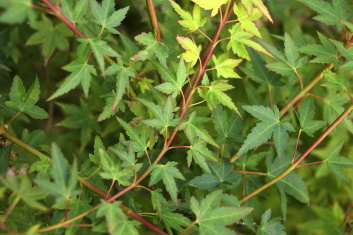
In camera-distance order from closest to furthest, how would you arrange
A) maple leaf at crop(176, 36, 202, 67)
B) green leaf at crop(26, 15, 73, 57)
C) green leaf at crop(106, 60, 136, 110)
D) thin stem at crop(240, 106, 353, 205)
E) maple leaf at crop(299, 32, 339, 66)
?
1. green leaf at crop(106, 60, 136, 110)
2. maple leaf at crop(176, 36, 202, 67)
3. thin stem at crop(240, 106, 353, 205)
4. maple leaf at crop(299, 32, 339, 66)
5. green leaf at crop(26, 15, 73, 57)

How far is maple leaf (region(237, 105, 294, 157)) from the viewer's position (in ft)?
5.12

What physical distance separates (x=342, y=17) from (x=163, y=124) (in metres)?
0.96

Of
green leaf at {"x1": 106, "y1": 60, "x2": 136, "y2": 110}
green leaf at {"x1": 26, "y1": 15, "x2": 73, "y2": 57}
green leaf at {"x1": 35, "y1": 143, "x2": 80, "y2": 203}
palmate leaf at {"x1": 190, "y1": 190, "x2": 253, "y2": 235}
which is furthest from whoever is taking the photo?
green leaf at {"x1": 26, "y1": 15, "x2": 73, "y2": 57}

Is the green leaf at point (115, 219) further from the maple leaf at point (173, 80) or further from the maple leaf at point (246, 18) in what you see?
the maple leaf at point (246, 18)

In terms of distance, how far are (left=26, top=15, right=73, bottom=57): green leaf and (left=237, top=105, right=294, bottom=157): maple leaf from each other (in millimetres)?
1216

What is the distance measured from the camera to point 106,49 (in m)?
1.22

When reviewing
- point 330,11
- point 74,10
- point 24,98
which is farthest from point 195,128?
point 330,11

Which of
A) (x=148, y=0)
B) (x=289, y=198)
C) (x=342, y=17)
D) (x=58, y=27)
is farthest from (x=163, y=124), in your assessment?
(x=289, y=198)

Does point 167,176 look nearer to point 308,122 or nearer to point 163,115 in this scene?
A: point 163,115

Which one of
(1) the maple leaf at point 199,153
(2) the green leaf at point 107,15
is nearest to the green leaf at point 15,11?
(2) the green leaf at point 107,15

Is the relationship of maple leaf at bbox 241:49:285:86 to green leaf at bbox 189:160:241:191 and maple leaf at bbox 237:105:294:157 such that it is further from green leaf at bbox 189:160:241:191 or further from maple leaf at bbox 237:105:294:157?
green leaf at bbox 189:160:241:191

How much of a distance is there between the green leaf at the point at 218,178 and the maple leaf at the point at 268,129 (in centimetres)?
19

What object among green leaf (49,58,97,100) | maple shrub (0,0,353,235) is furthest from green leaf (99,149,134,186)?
green leaf (49,58,97,100)

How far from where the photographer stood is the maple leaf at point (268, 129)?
1.56 m
